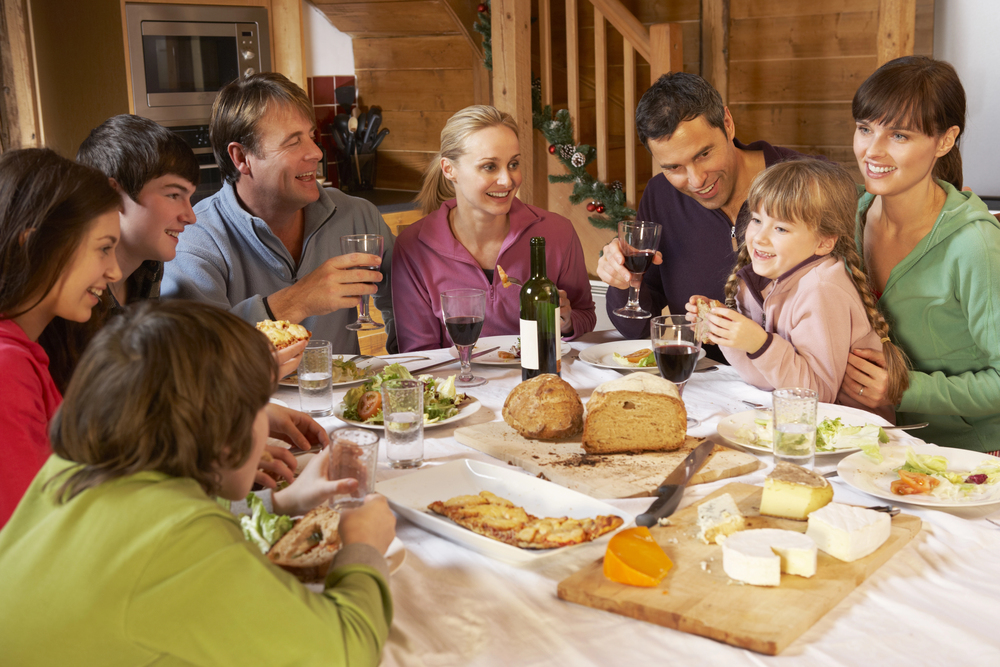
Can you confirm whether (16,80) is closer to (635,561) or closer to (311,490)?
(311,490)

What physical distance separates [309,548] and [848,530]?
2.34 ft

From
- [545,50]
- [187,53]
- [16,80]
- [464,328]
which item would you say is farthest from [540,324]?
[545,50]

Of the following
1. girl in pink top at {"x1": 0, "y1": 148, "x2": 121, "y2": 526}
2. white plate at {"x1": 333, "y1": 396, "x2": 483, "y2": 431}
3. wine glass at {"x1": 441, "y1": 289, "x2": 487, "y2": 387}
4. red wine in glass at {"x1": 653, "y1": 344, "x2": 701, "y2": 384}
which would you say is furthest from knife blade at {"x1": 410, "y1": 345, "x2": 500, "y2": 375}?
girl in pink top at {"x1": 0, "y1": 148, "x2": 121, "y2": 526}

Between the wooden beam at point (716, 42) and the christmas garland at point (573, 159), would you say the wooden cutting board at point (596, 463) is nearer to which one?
the christmas garland at point (573, 159)

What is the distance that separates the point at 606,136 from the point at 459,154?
2.23 m

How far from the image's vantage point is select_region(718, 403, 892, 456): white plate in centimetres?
165

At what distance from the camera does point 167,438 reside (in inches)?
36.1

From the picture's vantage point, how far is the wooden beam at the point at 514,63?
439 cm

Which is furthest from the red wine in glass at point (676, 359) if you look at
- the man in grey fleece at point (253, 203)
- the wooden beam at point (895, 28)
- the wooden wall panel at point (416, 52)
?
the wooden wall panel at point (416, 52)

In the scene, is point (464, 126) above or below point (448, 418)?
above

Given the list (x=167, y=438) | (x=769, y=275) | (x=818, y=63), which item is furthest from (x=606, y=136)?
(x=167, y=438)

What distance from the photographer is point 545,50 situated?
4.91 meters

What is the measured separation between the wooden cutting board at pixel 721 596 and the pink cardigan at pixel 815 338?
748 mm

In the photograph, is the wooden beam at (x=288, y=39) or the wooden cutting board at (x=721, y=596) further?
the wooden beam at (x=288, y=39)
